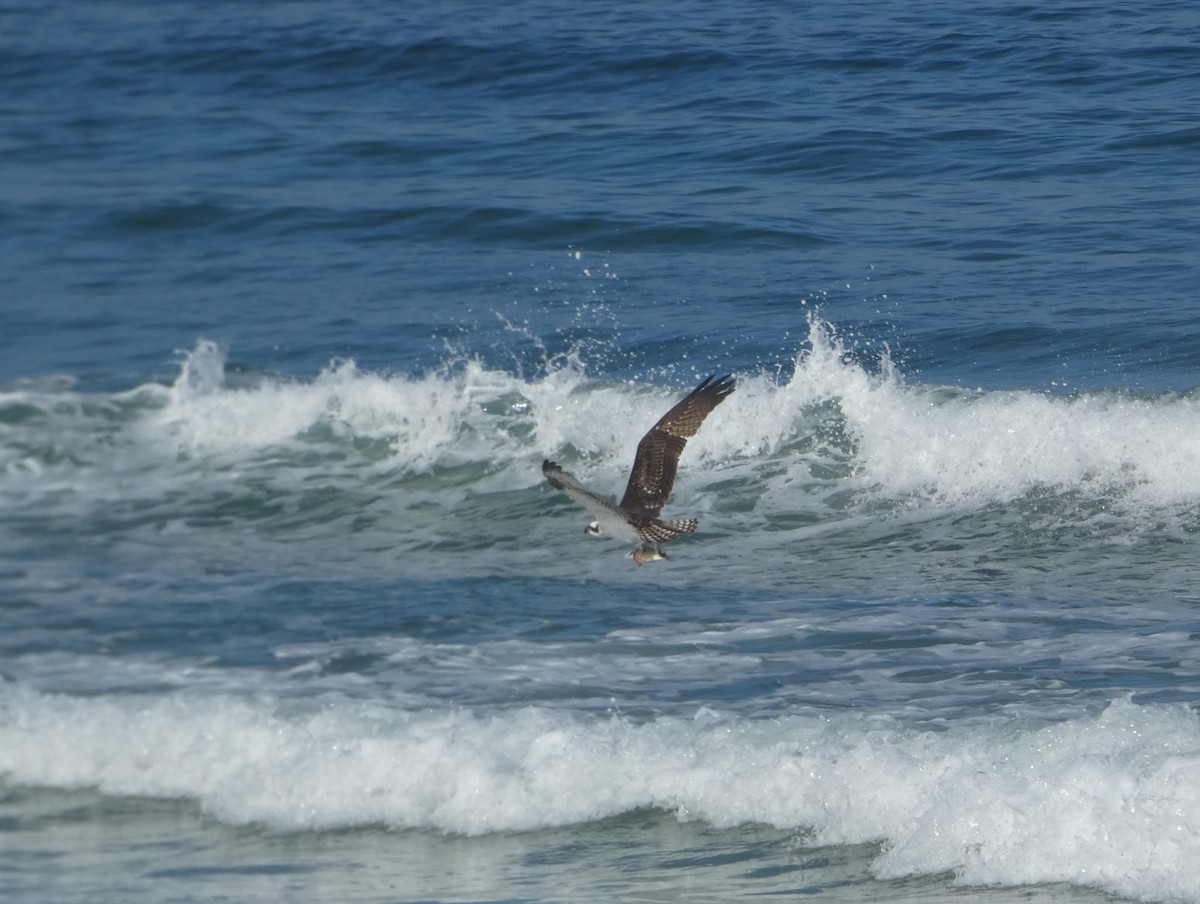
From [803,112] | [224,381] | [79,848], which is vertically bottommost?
[79,848]

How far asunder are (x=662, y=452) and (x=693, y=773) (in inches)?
53.0

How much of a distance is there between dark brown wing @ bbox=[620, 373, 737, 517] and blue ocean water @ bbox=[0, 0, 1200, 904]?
818 mm

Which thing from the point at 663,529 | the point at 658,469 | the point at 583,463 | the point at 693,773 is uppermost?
the point at 658,469

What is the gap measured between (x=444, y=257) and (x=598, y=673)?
644 centimetres

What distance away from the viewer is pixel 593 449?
10469 millimetres

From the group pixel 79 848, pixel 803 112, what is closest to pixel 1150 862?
pixel 79 848

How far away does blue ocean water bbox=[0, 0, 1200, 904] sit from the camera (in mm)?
5777

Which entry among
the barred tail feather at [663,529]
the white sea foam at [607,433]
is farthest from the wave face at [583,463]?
the barred tail feather at [663,529]

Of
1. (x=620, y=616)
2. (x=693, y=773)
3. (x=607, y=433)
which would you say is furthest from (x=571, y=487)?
(x=607, y=433)

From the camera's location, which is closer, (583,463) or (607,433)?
(583,463)

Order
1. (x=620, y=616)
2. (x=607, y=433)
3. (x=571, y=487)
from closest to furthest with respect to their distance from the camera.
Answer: (x=571, y=487) < (x=620, y=616) < (x=607, y=433)

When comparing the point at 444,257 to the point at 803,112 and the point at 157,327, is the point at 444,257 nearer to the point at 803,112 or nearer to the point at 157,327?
the point at 157,327

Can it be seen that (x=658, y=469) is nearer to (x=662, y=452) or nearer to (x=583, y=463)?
(x=662, y=452)

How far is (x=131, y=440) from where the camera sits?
10.8 meters
